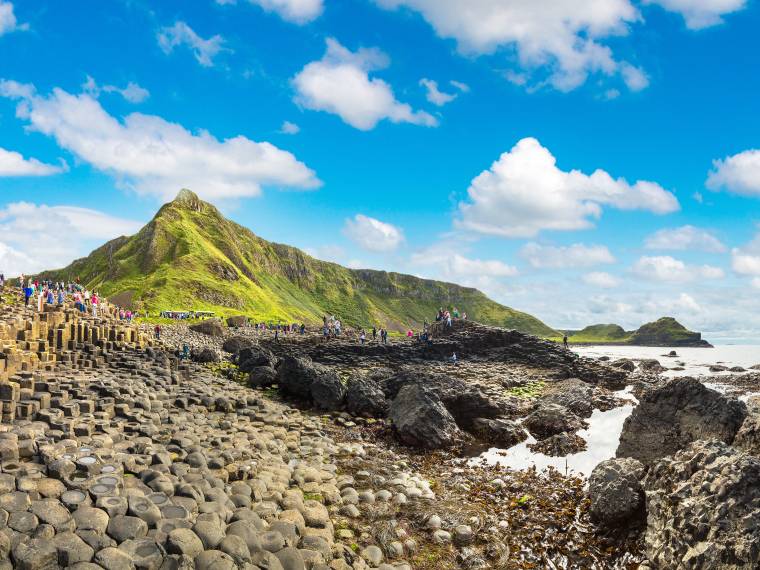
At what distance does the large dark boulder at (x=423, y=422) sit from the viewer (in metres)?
20.0

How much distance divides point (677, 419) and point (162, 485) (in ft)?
50.8

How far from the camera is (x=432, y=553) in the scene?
11.1 meters

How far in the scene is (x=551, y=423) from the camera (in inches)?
884

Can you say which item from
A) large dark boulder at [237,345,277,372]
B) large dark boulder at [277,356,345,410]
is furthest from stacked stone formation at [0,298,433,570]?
large dark boulder at [237,345,277,372]

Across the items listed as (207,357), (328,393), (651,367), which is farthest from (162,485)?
(651,367)

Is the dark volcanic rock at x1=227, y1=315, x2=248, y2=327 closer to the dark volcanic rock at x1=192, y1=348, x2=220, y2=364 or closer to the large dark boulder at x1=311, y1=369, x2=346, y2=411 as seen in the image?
the dark volcanic rock at x1=192, y1=348, x2=220, y2=364

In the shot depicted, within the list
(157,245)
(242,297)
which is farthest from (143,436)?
(157,245)

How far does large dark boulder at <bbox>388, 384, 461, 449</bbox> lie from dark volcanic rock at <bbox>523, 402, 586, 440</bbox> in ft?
13.2

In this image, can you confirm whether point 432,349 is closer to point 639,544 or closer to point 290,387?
point 290,387

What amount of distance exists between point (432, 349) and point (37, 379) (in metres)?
45.0

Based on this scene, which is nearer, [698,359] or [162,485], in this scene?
[162,485]

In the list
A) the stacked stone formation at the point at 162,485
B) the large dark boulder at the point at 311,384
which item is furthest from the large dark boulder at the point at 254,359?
the stacked stone formation at the point at 162,485

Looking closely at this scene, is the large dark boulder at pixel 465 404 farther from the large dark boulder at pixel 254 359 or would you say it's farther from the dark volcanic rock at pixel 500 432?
the large dark boulder at pixel 254 359

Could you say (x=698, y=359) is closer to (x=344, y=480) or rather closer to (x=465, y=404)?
(x=465, y=404)
